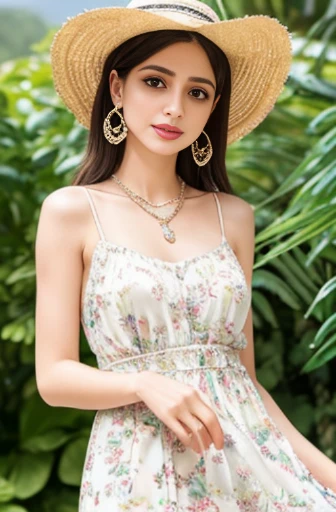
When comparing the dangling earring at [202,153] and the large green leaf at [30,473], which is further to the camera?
the large green leaf at [30,473]

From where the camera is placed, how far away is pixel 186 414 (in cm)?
146

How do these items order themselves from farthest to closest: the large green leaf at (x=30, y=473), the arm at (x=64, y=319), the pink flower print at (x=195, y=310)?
the large green leaf at (x=30, y=473) → the pink flower print at (x=195, y=310) → the arm at (x=64, y=319)

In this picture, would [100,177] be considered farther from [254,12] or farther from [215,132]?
[254,12]

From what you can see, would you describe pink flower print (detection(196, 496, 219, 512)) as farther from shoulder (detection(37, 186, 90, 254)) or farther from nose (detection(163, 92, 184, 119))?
nose (detection(163, 92, 184, 119))

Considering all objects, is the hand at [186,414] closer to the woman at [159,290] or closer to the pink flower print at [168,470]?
the woman at [159,290]

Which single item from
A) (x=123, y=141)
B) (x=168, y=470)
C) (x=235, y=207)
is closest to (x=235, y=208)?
(x=235, y=207)

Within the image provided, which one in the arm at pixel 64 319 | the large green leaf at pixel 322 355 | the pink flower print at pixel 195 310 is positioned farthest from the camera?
the large green leaf at pixel 322 355

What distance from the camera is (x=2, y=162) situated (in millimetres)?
3295

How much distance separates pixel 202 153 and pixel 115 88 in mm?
235

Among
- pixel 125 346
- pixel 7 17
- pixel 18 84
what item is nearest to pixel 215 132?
pixel 125 346

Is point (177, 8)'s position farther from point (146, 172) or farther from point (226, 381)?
point (226, 381)

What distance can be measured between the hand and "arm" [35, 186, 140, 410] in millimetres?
80

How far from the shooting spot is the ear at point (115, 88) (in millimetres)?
1835

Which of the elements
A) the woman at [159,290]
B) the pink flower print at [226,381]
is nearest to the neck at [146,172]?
the woman at [159,290]
